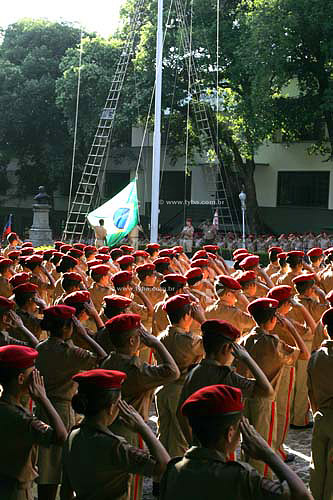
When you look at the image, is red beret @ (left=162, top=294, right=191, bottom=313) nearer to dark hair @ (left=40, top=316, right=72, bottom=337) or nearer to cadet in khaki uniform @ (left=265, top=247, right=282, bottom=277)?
dark hair @ (left=40, top=316, right=72, bottom=337)

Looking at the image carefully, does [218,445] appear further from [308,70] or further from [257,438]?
[308,70]

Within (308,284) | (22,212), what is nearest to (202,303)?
(308,284)

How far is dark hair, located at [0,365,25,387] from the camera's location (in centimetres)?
411

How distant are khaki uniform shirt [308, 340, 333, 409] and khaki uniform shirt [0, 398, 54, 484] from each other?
2.10 m

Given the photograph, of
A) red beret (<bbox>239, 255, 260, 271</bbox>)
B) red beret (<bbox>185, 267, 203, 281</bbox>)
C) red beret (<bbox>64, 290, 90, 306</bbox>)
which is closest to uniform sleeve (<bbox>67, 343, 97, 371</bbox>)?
red beret (<bbox>64, 290, 90, 306</bbox>)

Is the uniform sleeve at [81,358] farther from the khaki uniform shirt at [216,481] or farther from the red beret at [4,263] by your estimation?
the red beret at [4,263]

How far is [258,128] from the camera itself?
27.2 m

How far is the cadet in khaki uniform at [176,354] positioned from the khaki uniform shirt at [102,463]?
2227 mm

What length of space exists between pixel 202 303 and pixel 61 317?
124 inches

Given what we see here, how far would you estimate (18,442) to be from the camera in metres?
3.99

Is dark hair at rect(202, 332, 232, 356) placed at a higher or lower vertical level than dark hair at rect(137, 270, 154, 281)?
higher

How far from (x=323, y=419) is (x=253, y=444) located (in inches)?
88.3

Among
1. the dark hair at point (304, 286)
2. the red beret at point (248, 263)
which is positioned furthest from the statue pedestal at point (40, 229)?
the dark hair at point (304, 286)

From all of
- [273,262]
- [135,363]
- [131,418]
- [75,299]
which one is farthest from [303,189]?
[131,418]
